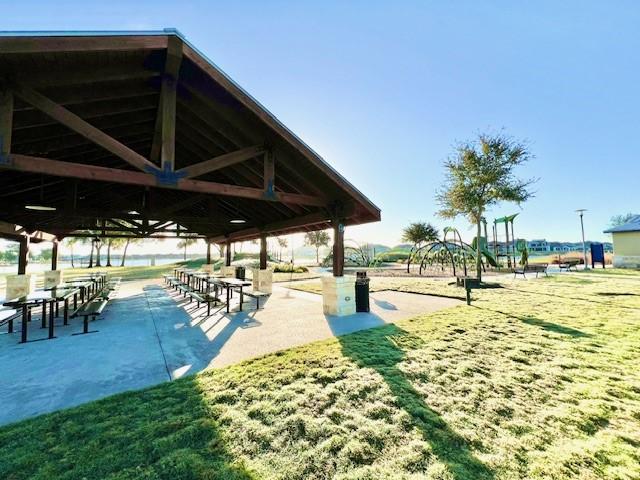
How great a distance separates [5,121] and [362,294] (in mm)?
8328

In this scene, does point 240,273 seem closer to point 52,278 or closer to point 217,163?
point 52,278

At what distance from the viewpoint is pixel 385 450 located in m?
2.58

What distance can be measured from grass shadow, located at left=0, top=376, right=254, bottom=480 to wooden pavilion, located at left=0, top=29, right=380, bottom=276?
3.48 metres

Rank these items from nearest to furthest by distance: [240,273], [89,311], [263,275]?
1. [89,311]
2. [263,275]
3. [240,273]

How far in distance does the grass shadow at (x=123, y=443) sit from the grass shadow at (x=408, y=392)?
1.79 meters

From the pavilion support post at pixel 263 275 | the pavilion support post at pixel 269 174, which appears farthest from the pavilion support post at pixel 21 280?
the pavilion support post at pixel 269 174

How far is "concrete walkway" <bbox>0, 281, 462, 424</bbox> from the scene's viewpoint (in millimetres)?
3789

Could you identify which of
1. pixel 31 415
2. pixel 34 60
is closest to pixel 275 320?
pixel 31 415

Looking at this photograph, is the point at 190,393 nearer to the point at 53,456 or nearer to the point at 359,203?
the point at 53,456

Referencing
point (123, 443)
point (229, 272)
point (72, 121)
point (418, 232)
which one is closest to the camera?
point (123, 443)

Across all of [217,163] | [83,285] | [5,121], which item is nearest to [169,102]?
[217,163]

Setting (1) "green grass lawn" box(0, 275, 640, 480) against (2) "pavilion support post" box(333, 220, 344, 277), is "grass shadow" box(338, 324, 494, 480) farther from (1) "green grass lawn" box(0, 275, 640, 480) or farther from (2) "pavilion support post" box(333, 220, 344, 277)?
(2) "pavilion support post" box(333, 220, 344, 277)

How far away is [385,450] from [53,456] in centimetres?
307

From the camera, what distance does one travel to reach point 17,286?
1017 cm
